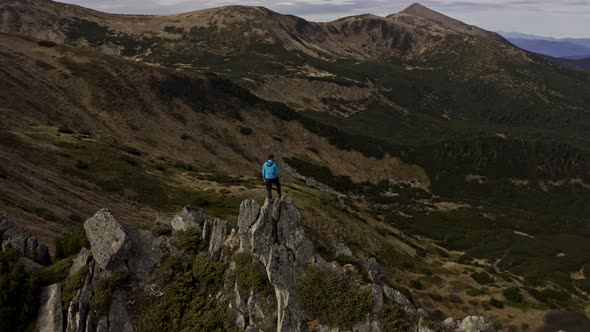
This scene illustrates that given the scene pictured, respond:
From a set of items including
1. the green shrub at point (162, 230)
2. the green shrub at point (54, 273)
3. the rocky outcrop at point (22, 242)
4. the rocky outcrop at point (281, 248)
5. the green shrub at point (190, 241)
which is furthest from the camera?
the green shrub at point (162, 230)

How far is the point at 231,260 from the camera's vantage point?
18094 millimetres

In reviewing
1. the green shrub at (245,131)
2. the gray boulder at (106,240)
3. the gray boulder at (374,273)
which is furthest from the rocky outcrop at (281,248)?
the green shrub at (245,131)

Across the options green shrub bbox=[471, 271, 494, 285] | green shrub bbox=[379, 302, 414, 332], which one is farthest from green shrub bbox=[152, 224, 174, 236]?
green shrub bbox=[471, 271, 494, 285]

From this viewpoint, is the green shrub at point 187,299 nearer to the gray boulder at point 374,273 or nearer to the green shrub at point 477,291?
the gray boulder at point 374,273

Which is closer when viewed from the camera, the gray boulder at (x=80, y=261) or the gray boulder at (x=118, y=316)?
the gray boulder at (x=118, y=316)

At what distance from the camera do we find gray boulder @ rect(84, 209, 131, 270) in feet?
58.1

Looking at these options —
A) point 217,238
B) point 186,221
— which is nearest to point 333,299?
point 217,238

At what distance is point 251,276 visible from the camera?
17156mm

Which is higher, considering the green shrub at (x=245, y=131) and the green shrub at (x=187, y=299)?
A: the green shrub at (x=187, y=299)

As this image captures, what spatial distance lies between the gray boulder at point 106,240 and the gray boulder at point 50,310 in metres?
2.04

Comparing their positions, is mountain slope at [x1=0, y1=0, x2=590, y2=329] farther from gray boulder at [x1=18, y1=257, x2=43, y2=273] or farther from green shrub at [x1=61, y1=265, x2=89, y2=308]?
green shrub at [x1=61, y1=265, x2=89, y2=308]

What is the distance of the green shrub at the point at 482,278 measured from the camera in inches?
1821

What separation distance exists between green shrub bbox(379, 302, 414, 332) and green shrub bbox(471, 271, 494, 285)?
35.0 metres

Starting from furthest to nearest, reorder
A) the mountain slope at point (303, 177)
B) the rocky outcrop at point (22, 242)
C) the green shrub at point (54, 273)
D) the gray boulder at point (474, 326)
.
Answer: the mountain slope at point (303, 177) < the rocky outcrop at point (22, 242) < the green shrub at point (54, 273) < the gray boulder at point (474, 326)
